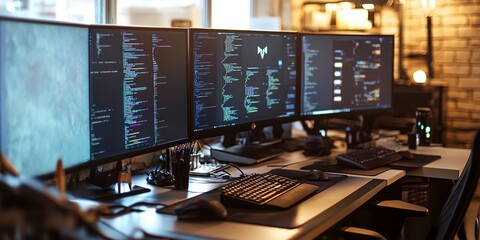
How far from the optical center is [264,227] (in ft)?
6.82

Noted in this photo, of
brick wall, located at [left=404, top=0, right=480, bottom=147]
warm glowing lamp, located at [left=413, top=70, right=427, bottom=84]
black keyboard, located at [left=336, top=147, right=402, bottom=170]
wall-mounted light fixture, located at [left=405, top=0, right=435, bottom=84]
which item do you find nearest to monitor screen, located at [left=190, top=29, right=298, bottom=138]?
black keyboard, located at [left=336, top=147, right=402, bottom=170]

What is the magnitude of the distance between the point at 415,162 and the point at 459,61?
2.78 m

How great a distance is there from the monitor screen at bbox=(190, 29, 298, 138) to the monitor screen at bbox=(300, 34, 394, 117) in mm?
107

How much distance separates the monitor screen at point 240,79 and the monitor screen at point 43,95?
2.33 feet

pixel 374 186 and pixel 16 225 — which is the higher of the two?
pixel 16 225

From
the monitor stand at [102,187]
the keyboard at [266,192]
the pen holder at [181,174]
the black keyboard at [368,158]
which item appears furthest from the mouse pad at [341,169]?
the monitor stand at [102,187]

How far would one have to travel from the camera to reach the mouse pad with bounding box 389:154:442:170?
3.18 metres

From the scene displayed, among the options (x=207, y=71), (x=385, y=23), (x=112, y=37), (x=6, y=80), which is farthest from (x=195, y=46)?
(x=385, y=23)

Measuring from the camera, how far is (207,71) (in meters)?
2.91

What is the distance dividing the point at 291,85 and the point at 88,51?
4.78ft

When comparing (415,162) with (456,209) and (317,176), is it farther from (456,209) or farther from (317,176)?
(456,209)

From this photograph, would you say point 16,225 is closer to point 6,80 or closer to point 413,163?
point 6,80

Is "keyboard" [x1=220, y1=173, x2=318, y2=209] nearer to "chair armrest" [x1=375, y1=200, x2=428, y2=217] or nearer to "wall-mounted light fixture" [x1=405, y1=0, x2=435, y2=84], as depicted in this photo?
"chair armrest" [x1=375, y1=200, x2=428, y2=217]

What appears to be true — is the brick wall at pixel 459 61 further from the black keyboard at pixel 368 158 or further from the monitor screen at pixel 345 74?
the black keyboard at pixel 368 158
